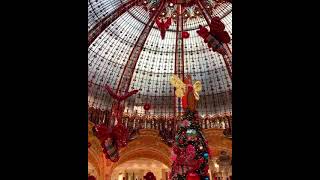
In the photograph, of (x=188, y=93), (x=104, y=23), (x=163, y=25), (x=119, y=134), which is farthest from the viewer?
(x=163, y=25)

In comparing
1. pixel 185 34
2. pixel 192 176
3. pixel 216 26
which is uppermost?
pixel 185 34

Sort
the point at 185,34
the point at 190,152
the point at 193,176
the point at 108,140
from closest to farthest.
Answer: the point at 193,176 → the point at 190,152 → the point at 108,140 → the point at 185,34

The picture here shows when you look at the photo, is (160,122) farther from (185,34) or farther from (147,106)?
(185,34)

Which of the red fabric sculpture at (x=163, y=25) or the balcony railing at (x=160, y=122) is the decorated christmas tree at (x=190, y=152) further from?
the balcony railing at (x=160, y=122)

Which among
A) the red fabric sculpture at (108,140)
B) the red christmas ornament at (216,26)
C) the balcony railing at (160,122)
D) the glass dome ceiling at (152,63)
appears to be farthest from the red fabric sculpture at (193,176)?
the glass dome ceiling at (152,63)

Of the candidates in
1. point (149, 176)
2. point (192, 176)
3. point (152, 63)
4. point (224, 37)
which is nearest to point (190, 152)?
point (192, 176)

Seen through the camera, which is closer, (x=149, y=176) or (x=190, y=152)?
(x=190, y=152)

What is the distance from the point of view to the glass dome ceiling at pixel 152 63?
22531mm

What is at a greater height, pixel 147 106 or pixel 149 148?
pixel 147 106

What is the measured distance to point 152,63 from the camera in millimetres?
24641

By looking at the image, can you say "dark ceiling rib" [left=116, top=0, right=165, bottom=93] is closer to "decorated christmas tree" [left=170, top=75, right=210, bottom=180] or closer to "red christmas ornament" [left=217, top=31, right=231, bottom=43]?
"decorated christmas tree" [left=170, top=75, right=210, bottom=180]
